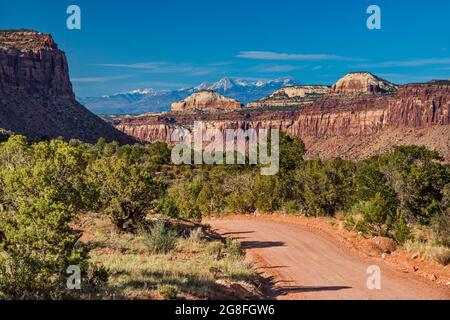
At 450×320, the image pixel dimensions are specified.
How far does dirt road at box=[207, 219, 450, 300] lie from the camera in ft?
44.1

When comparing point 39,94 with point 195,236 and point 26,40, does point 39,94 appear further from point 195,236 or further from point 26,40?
point 195,236

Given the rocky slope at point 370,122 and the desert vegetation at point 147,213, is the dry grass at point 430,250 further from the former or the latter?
the rocky slope at point 370,122

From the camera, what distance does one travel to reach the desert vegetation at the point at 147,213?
36.3 feet

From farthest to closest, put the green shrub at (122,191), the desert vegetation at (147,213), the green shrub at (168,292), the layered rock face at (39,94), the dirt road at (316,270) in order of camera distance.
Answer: the layered rock face at (39,94), the green shrub at (122,191), the dirt road at (316,270), the desert vegetation at (147,213), the green shrub at (168,292)

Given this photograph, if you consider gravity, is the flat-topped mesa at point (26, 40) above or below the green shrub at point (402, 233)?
above

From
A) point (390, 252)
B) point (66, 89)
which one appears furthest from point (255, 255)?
point (66, 89)

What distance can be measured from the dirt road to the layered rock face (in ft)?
299

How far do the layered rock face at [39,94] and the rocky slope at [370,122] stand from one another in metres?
61.8

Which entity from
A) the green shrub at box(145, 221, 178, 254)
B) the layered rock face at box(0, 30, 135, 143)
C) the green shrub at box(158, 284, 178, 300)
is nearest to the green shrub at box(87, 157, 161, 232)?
the green shrub at box(145, 221, 178, 254)

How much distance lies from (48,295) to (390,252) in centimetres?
1399

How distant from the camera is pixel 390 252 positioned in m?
19.6

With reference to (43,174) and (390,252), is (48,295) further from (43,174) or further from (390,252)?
(390,252)

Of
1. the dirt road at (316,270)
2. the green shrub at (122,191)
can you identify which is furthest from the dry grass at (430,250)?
the green shrub at (122,191)
